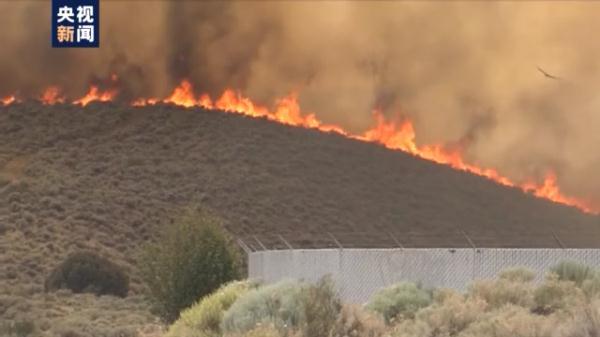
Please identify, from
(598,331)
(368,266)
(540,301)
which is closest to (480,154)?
(368,266)

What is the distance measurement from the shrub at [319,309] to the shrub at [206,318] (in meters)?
1.76

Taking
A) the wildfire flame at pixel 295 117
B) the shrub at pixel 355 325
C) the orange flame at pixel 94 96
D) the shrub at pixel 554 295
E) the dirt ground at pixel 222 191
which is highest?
the orange flame at pixel 94 96

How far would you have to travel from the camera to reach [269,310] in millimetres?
17719

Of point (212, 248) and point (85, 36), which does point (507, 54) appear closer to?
point (85, 36)

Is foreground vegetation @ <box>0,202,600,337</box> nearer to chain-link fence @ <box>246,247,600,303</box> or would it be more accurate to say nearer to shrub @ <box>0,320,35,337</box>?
chain-link fence @ <box>246,247,600,303</box>

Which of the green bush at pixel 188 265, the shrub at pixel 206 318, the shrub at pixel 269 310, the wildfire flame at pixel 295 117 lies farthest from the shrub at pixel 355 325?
the wildfire flame at pixel 295 117

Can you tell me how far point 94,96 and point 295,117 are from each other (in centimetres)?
1714

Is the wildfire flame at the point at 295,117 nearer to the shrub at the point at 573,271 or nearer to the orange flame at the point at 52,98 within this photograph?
the orange flame at the point at 52,98

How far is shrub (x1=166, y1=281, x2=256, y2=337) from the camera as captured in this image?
18462mm

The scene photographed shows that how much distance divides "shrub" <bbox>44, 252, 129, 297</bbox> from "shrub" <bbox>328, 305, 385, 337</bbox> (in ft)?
123

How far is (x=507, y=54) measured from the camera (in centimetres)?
7294

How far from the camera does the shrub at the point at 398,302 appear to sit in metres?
21.1

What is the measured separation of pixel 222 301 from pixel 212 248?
15312mm

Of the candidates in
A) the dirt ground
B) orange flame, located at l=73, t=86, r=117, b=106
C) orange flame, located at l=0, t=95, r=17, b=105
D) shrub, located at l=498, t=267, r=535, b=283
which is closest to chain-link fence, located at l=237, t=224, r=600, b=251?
the dirt ground
